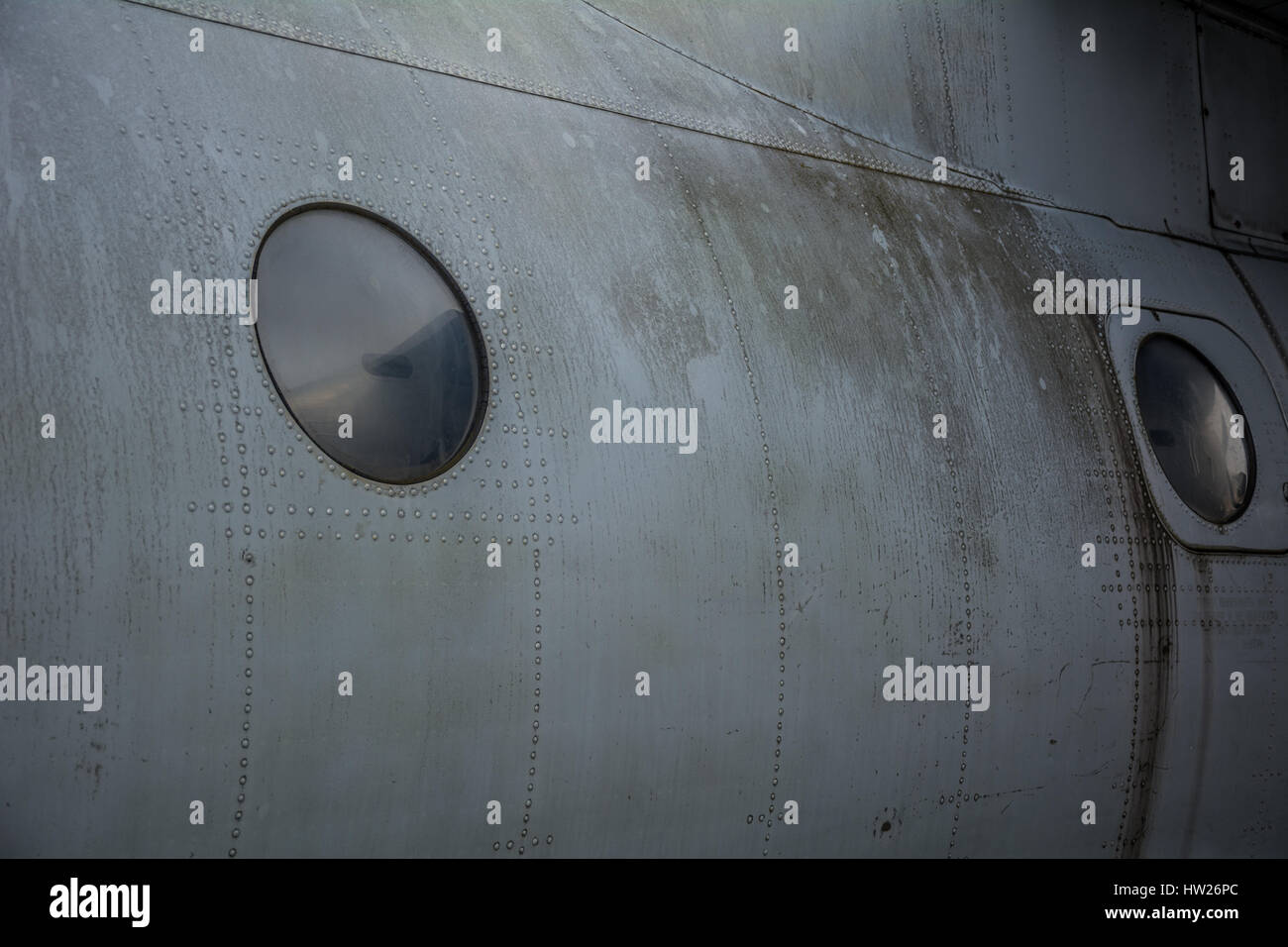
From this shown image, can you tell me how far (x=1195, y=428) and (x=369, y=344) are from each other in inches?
162

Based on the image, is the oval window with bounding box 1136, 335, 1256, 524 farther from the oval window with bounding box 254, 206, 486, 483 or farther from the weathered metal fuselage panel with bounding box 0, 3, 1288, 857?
the oval window with bounding box 254, 206, 486, 483

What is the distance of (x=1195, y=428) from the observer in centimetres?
595

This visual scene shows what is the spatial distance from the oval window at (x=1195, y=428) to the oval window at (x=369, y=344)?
3.49 m

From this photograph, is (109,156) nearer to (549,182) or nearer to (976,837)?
(549,182)

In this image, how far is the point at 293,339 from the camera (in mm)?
3420

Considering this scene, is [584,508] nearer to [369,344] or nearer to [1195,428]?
[369,344]

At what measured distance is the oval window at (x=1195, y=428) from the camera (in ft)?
18.9

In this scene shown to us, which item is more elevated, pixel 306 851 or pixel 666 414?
pixel 666 414

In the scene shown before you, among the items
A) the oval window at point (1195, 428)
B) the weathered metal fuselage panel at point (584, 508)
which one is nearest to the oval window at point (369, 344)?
the weathered metal fuselage panel at point (584, 508)

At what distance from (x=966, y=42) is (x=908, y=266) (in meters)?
1.70

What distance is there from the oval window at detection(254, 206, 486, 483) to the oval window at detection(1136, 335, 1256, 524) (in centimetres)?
349

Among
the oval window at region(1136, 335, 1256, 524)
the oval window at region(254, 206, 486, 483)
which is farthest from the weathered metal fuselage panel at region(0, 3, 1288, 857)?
the oval window at region(1136, 335, 1256, 524)

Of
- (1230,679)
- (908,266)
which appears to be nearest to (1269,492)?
(1230,679)

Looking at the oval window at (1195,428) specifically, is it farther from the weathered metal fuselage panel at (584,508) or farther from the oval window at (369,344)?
the oval window at (369,344)
